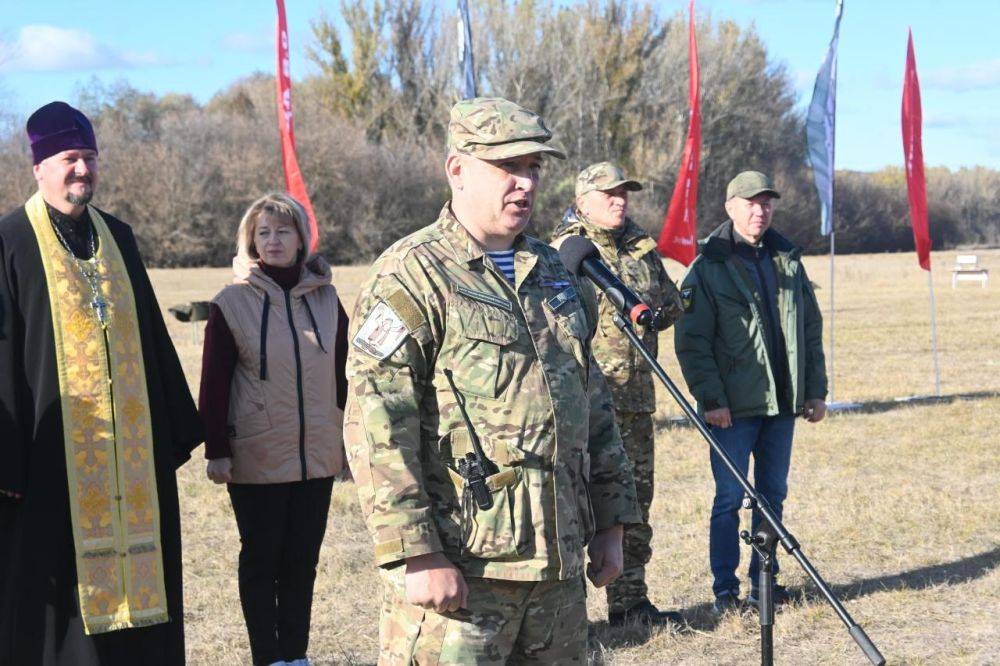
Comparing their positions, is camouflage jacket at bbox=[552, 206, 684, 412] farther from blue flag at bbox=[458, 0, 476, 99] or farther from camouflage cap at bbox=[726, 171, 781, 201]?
blue flag at bbox=[458, 0, 476, 99]

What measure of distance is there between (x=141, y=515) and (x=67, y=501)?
28 cm

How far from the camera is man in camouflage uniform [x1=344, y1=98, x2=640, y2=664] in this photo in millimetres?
2699

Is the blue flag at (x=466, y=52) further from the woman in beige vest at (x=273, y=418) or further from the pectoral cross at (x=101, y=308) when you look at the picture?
the pectoral cross at (x=101, y=308)

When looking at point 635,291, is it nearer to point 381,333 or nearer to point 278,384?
point 278,384

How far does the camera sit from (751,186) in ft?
18.3

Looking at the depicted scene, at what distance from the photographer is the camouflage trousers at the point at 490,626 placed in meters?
2.78

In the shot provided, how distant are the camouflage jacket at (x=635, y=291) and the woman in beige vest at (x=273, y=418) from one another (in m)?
1.29

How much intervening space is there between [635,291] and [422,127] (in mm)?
47069

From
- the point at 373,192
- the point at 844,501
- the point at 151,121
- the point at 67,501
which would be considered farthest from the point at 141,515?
the point at 151,121

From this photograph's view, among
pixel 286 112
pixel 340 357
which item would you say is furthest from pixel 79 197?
pixel 286 112

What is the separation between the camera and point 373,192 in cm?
4662

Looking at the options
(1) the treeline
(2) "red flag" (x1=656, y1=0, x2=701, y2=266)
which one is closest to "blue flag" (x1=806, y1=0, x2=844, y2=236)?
(2) "red flag" (x1=656, y1=0, x2=701, y2=266)

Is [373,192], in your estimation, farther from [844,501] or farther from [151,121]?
[844,501]

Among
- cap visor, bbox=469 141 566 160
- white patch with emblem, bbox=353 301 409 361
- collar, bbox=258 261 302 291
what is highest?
cap visor, bbox=469 141 566 160
